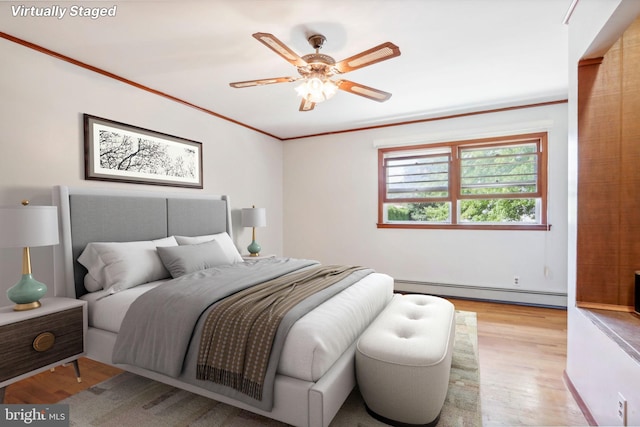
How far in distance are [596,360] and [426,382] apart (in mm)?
952

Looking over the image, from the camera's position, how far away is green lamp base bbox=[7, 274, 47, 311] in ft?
6.36

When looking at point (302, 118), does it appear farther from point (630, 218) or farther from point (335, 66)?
point (630, 218)

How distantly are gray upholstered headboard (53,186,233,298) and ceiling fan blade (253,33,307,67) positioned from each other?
1.96 metres

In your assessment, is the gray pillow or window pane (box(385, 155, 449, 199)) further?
window pane (box(385, 155, 449, 199))

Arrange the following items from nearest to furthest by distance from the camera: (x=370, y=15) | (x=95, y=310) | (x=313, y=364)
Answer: (x=313, y=364)
(x=370, y=15)
(x=95, y=310)

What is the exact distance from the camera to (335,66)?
7.04 ft

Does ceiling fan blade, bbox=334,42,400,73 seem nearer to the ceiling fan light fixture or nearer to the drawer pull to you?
the ceiling fan light fixture

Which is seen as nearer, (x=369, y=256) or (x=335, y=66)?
(x=335, y=66)

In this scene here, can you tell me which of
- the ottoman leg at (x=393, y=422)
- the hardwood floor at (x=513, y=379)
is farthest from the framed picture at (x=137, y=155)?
the ottoman leg at (x=393, y=422)

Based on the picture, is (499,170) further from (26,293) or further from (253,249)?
(26,293)

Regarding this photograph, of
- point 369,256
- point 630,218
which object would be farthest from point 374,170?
point 630,218

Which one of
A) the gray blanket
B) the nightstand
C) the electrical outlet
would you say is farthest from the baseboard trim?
the nightstand

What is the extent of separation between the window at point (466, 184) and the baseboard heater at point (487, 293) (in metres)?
0.79

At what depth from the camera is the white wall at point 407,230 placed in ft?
12.0
